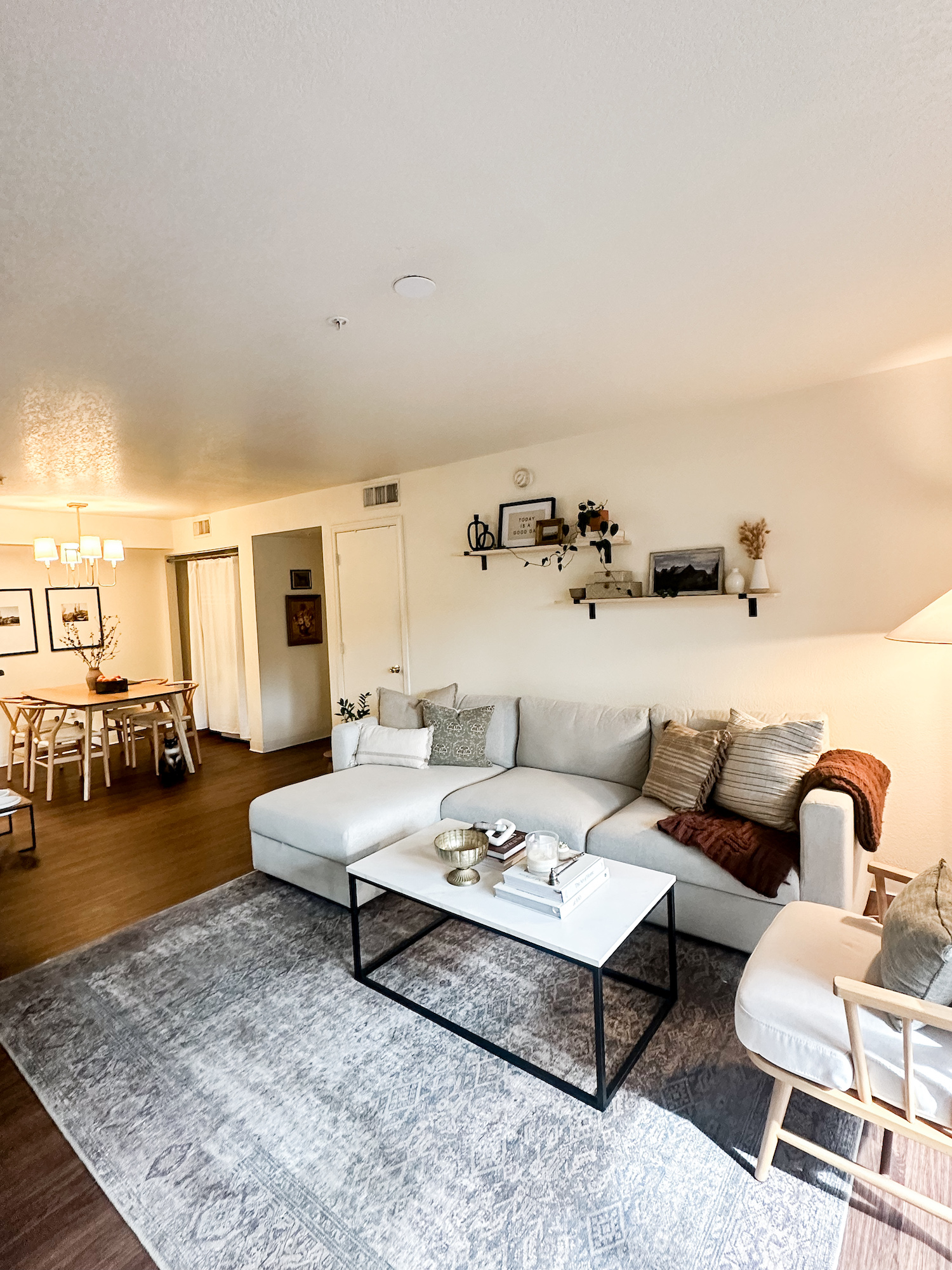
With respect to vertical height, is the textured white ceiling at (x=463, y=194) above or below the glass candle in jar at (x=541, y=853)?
above

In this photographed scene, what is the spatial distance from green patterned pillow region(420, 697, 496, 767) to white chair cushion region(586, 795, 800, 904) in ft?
3.52

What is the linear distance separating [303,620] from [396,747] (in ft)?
11.5

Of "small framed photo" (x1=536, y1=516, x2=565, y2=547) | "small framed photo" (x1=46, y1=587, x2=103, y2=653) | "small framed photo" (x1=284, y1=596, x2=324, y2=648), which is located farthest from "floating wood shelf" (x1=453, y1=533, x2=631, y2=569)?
"small framed photo" (x1=46, y1=587, x2=103, y2=653)

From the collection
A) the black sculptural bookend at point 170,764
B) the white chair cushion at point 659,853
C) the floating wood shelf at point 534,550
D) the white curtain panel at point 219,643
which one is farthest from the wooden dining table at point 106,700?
the white chair cushion at point 659,853

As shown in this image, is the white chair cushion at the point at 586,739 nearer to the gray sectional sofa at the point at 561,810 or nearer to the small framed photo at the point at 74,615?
the gray sectional sofa at the point at 561,810

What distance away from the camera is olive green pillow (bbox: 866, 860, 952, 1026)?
1.35 m

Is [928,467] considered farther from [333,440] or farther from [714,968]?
[333,440]

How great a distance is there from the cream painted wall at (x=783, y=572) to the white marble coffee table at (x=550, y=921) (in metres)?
1.47

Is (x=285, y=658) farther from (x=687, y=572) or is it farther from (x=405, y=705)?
(x=687, y=572)

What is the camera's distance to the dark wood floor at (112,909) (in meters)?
1.47

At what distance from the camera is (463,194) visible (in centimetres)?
150

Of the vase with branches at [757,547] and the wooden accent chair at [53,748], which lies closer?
the vase with branches at [757,547]

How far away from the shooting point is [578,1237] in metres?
1.46

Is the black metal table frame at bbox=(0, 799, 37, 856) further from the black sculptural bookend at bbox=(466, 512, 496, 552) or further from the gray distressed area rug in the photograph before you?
the black sculptural bookend at bbox=(466, 512, 496, 552)
